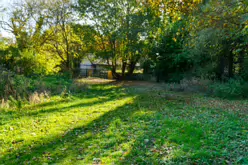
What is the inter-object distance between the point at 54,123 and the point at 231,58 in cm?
1143

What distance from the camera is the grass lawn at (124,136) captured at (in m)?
3.14

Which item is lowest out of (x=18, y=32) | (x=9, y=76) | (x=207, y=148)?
(x=207, y=148)

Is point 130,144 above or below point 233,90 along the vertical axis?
below

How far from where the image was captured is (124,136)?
406cm

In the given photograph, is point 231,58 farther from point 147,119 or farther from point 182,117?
point 147,119

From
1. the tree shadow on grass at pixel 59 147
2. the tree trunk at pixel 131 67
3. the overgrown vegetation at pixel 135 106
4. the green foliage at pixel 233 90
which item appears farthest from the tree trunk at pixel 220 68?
the tree shadow on grass at pixel 59 147

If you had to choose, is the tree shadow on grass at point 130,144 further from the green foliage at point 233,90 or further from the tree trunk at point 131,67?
the tree trunk at point 131,67

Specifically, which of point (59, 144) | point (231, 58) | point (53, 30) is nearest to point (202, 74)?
point (231, 58)

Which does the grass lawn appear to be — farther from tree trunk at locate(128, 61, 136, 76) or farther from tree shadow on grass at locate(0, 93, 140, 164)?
tree trunk at locate(128, 61, 136, 76)

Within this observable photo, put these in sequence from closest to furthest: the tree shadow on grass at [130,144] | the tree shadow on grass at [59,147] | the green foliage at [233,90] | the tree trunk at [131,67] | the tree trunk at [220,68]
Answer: the tree shadow on grass at [130,144] → the tree shadow on grass at [59,147] → the green foliage at [233,90] → the tree trunk at [220,68] → the tree trunk at [131,67]

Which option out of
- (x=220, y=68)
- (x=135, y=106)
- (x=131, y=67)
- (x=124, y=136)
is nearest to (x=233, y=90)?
(x=220, y=68)

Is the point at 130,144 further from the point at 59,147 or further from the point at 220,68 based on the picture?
the point at 220,68

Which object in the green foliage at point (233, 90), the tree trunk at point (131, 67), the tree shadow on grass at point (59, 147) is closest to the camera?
the tree shadow on grass at point (59, 147)

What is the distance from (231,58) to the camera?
12008 millimetres
